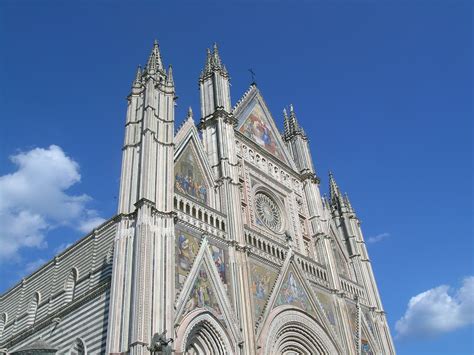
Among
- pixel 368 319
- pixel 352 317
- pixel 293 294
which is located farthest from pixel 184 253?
pixel 368 319

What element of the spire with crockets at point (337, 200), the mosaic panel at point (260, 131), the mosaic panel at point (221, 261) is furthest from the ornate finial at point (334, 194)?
the mosaic panel at point (221, 261)

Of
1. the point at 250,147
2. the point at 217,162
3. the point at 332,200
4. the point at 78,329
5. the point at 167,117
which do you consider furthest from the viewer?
the point at 332,200

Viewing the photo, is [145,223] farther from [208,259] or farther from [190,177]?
[190,177]

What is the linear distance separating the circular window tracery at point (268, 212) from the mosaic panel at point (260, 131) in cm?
387

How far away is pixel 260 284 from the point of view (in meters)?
22.5

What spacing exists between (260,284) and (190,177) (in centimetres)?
602

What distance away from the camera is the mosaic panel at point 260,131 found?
1185 inches

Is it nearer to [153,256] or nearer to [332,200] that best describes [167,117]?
[153,256]

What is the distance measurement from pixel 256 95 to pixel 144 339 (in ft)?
68.6

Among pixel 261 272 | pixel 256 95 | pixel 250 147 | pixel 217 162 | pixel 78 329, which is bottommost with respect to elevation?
pixel 78 329

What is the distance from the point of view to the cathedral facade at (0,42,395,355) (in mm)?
17328

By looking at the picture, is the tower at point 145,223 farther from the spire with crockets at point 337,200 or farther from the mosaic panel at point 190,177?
the spire with crockets at point 337,200

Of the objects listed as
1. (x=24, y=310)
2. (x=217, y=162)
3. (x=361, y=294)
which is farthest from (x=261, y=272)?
(x=24, y=310)

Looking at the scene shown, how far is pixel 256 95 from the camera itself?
32.6 meters
